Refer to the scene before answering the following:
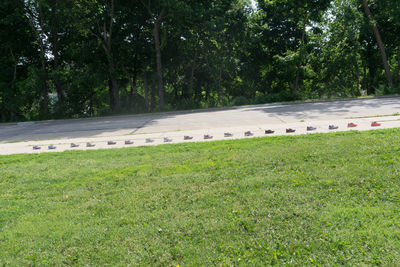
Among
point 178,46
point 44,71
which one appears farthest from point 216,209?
point 44,71

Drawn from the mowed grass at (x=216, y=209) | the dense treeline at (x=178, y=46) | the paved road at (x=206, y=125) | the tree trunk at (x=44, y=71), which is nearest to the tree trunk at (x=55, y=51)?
the dense treeline at (x=178, y=46)

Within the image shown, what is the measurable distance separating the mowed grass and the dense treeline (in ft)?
48.2

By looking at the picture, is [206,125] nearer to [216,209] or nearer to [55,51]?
[216,209]

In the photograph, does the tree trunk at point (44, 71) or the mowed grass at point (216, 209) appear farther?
the tree trunk at point (44, 71)

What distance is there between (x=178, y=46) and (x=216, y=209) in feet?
66.1

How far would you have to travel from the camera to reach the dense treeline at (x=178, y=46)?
19.7m

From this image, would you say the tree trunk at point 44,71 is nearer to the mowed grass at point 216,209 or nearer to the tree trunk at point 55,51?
the tree trunk at point 55,51

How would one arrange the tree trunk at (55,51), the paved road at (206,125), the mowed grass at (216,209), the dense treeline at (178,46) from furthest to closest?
the tree trunk at (55,51), the dense treeline at (178,46), the paved road at (206,125), the mowed grass at (216,209)

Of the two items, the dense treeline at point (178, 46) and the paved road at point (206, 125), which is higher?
the dense treeline at point (178, 46)

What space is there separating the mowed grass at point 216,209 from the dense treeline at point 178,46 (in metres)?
14.7

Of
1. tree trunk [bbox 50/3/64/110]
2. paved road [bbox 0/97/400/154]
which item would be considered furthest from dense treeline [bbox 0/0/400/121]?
paved road [bbox 0/97/400/154]

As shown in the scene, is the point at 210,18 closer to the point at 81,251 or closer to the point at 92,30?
the point at 92,30

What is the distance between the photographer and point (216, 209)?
12.0 feet

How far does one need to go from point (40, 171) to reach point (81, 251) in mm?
3416
